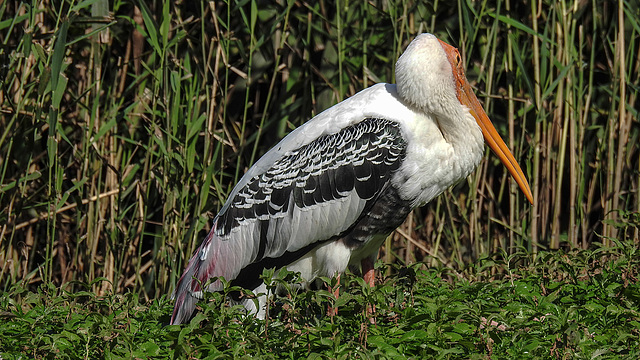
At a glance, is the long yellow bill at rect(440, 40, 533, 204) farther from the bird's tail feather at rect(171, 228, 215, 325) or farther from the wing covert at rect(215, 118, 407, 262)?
the bird's tail feather at rect(171, 228, 215, 325)

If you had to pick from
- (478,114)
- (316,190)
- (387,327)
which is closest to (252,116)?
(316,190)

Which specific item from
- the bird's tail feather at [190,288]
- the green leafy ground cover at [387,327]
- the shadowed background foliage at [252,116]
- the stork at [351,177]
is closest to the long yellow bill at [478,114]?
the stork at [351,177]

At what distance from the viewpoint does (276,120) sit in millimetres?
5383

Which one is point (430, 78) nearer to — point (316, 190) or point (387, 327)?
point (316, 190)

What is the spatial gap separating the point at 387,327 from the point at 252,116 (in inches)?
102

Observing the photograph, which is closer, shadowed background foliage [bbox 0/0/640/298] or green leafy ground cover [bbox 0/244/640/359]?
green leafy ground cover [bbox 0/244/640/359]

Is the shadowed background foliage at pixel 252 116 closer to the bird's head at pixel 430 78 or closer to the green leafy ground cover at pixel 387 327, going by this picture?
the bird's head at pixel 430 78

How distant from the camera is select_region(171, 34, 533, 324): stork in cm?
406

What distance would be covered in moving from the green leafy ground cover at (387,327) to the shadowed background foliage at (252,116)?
3.95ft

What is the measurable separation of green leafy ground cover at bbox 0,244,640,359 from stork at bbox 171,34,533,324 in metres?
0.42

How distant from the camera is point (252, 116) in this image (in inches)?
221

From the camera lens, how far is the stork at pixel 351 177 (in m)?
4.06

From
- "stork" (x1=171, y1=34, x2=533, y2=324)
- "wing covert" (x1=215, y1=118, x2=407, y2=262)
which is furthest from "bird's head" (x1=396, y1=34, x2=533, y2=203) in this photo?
"wing covert" (x1=215, y1=118, x2=407, y2=262)

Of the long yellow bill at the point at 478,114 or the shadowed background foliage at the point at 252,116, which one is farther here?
the shadowed background foliage at the point at 252,116
